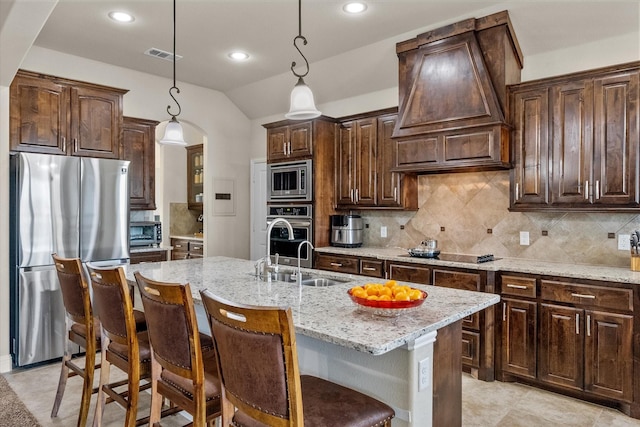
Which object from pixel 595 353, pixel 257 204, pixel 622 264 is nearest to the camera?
A: pixel 595 353

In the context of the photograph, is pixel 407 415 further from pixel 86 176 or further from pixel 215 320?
pixel 86 176

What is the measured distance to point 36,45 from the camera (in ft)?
14.1

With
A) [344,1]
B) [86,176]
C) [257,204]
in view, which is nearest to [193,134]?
[257,204]

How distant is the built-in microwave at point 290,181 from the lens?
16.0 feet

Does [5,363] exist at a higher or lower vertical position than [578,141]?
lower

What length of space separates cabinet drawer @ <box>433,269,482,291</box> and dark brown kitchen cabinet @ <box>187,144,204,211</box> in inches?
188

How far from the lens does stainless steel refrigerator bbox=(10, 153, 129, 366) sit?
360cm

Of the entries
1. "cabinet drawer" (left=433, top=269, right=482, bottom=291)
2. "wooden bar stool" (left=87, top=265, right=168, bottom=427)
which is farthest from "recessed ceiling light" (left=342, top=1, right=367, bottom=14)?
"wooden bar stool" (left=87, top=265, right=168, bottom=427)

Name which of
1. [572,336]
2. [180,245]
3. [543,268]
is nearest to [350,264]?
[543,268]

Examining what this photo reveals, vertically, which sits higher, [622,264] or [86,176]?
[86,176]

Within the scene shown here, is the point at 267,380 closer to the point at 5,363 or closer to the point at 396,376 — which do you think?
the point at 396,376

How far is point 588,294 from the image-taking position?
118 inches

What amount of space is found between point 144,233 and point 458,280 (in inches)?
146

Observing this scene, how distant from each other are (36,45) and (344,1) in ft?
10.5
